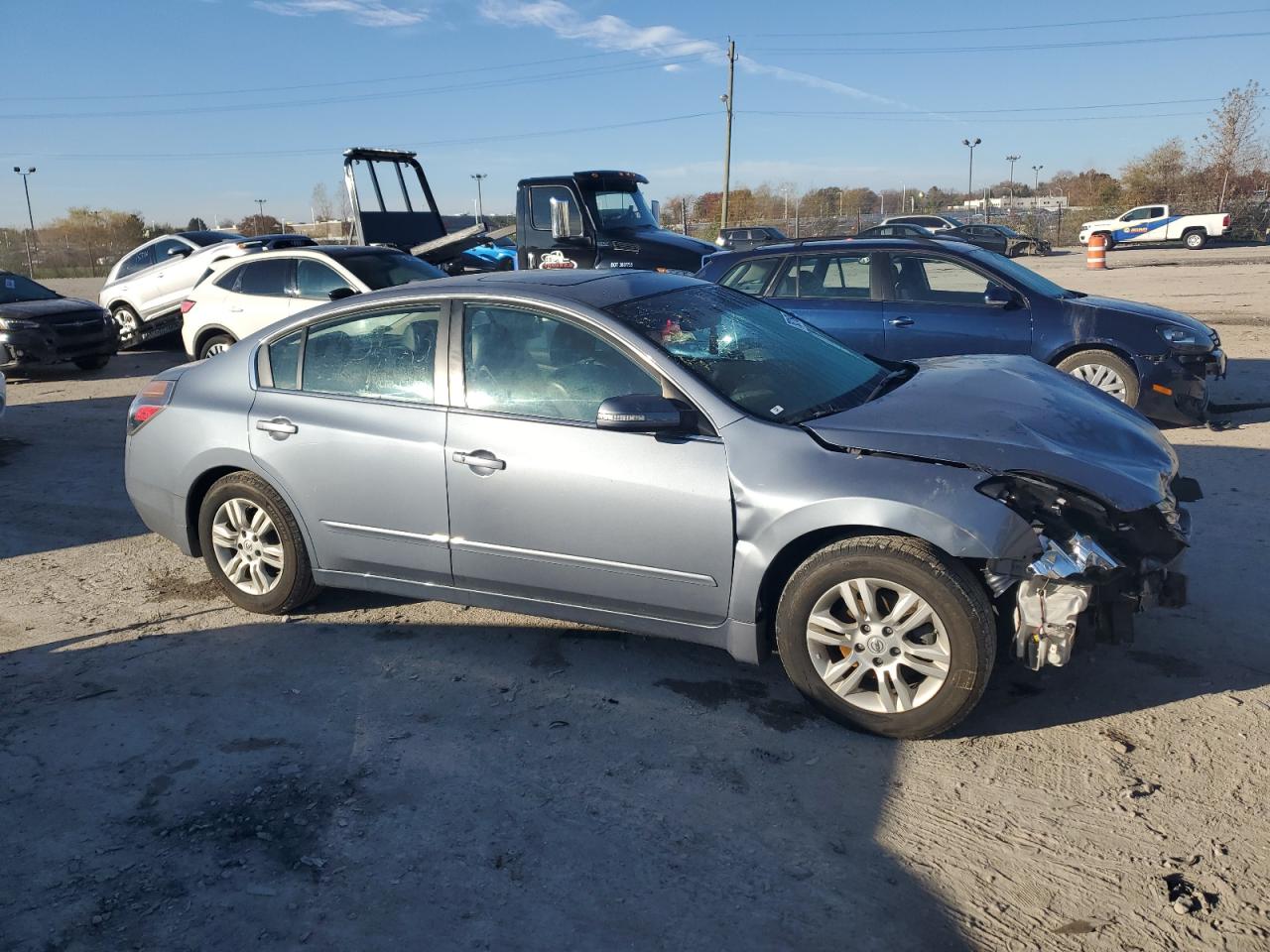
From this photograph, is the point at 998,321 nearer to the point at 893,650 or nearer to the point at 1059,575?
the point at 1059,575

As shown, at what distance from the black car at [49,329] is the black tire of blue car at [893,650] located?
1222cm

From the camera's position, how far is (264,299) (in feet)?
36.9

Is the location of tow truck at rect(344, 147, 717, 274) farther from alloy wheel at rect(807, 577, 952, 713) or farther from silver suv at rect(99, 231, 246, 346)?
alloy wheel at rect(807, 577, 952, 713)

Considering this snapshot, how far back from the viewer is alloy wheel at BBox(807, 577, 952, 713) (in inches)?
140

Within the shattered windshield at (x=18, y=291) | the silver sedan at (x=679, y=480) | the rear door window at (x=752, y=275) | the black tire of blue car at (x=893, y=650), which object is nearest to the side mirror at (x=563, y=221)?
the rear door window at (x=752, y=275)

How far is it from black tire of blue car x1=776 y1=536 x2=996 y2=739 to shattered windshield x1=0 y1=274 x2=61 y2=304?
1368 centimetres

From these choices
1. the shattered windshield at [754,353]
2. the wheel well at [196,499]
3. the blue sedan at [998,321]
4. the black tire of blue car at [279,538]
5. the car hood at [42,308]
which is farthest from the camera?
the car hood at [42,308]

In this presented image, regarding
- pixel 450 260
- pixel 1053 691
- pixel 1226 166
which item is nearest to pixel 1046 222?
pixel 1226 166

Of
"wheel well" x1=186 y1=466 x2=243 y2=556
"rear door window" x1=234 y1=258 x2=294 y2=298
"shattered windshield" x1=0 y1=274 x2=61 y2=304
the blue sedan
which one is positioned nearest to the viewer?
"wheel well" x1=186 y1=466 x2=243 y2=556

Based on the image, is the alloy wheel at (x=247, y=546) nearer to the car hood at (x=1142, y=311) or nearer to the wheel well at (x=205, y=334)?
the car hood at (x=1142, y=311)

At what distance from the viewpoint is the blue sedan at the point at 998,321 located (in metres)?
7.91

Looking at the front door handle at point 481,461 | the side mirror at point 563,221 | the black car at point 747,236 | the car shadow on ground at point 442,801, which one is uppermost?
the side mirror at point 563,221

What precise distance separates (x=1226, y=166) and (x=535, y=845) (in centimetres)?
5640

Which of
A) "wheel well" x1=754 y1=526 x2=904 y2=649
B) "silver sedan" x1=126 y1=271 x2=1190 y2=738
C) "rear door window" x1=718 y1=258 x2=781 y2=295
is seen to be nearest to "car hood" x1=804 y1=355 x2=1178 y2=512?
"silver sedan" x1=126 y1=271 x2=1190 y2=738
